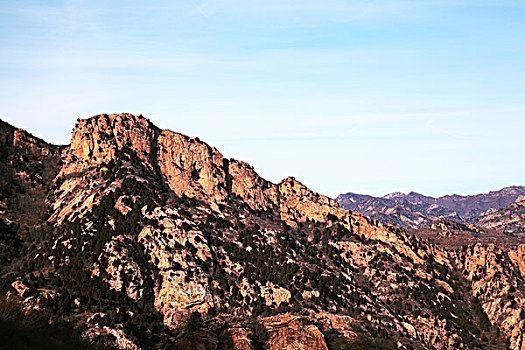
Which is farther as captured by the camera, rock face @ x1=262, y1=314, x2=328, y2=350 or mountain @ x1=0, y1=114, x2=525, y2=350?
mountain @ x1=0, y1=114, x2=525, y2=350

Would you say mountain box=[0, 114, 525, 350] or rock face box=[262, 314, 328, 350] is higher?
mountain box=[0, 114, 525, 350]

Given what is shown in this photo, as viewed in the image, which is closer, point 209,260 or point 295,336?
point 295,336

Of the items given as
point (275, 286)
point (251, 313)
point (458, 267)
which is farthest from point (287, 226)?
point (458, 267)

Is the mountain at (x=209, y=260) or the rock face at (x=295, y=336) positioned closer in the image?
the rock face at (x=295, y=336)

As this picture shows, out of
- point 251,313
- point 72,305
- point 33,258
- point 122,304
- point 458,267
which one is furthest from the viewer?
point 458,267

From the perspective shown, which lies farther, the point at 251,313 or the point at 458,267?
the point at 458,267

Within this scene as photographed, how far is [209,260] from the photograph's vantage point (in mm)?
→ 133750

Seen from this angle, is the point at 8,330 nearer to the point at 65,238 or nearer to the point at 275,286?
the point at 65,238

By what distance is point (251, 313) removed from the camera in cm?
12188

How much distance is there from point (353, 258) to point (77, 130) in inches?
4260

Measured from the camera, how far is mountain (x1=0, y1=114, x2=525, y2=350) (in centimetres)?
10194

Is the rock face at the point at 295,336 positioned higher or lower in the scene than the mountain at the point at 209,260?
lower

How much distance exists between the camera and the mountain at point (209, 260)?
10194 centimetres

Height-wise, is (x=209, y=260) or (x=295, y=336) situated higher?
(x=209, y=260)
